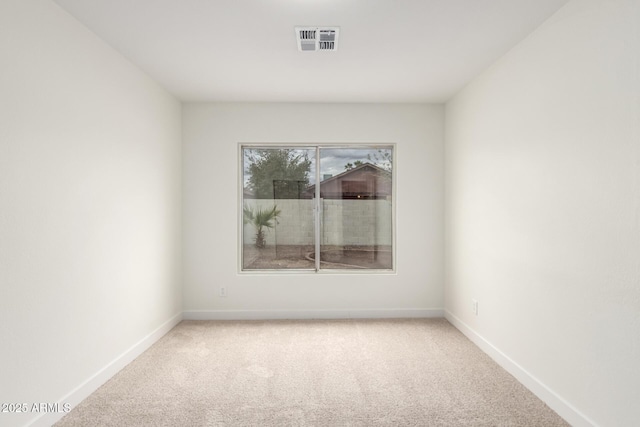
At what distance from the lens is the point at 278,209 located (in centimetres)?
440

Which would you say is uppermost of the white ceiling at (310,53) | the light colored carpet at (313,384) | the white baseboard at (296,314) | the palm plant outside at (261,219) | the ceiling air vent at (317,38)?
the white ceiling at (310,53)

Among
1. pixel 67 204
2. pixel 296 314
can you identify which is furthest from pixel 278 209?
pixel 67 204

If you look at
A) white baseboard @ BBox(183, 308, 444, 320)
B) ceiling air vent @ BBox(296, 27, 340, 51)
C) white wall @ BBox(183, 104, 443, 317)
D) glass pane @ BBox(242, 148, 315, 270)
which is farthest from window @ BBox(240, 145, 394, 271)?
ceiling air vent @ BBox(296, 27, 340, 51)

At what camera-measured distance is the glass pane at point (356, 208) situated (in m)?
4.41

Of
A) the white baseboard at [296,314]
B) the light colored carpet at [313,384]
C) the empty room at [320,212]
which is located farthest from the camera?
the white baseboard at [296,314]

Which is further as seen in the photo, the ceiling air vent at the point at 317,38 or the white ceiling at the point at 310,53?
the ceiling air vent at the point at 317,38

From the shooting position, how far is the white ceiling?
2.26m

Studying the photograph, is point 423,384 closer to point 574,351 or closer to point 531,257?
point 574,351

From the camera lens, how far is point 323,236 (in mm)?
4422

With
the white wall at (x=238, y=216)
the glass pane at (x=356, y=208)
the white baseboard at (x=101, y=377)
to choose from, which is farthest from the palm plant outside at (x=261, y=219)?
the white baseboard at (x=101, y=377)

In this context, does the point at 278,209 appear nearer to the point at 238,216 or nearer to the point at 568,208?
the point at 238,216

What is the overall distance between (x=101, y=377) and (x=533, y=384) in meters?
3.15

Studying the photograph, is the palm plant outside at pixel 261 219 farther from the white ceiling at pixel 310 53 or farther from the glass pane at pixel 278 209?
the white ceiling at pixel 310 53

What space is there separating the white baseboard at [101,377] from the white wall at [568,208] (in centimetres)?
315
